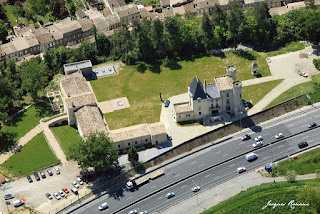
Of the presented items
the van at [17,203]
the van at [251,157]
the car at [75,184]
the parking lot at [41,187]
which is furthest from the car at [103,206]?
the van at [251,157]

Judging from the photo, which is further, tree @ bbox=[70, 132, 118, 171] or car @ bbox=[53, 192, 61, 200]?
tree @ bbox=[70, 132, 118, 171]

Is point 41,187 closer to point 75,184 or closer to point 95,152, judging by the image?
point 75,184

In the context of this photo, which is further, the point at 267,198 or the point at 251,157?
the point at 251,157

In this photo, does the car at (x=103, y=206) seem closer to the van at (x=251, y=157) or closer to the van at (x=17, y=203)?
the van at (x=17, y=203)

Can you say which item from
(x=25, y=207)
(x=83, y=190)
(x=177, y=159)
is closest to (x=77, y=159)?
(x=83, y=190)

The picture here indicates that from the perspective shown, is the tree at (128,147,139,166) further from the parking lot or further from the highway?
the parking lot

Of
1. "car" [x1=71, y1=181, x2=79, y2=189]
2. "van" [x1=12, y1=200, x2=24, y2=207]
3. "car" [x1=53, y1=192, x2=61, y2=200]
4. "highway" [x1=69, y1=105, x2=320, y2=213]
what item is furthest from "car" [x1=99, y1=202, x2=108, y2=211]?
"van" [x1=12, y1=200, x2=24, y2=207]

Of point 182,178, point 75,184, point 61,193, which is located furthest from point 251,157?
point 61,193
